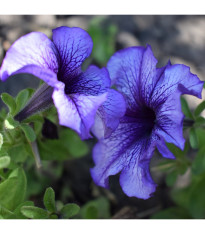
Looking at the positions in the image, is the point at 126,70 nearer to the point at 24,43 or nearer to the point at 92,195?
the point at 24,43

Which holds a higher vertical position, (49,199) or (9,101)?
(9,101)

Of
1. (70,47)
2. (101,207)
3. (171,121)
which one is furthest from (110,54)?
(171,121)

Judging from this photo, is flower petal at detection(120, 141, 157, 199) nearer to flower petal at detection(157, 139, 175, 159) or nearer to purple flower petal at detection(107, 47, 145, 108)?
flower petal at detection(157, 139, 175, 159)

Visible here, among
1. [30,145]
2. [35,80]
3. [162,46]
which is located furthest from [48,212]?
[162,46]

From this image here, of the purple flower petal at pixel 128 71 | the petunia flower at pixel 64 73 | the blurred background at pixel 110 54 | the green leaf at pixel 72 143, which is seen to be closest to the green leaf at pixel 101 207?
the blurred background at pixel 110 54

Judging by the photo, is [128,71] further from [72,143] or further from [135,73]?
[72,143]

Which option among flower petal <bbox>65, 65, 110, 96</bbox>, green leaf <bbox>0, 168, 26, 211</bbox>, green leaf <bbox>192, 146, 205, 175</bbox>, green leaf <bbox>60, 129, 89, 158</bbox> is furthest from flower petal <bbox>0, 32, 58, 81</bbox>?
green leaf <bbox>192, 146, 205, 175</bbox>

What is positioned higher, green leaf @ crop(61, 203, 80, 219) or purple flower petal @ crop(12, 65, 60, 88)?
purple flower petal @ crop(12, 65, 60, 88)
